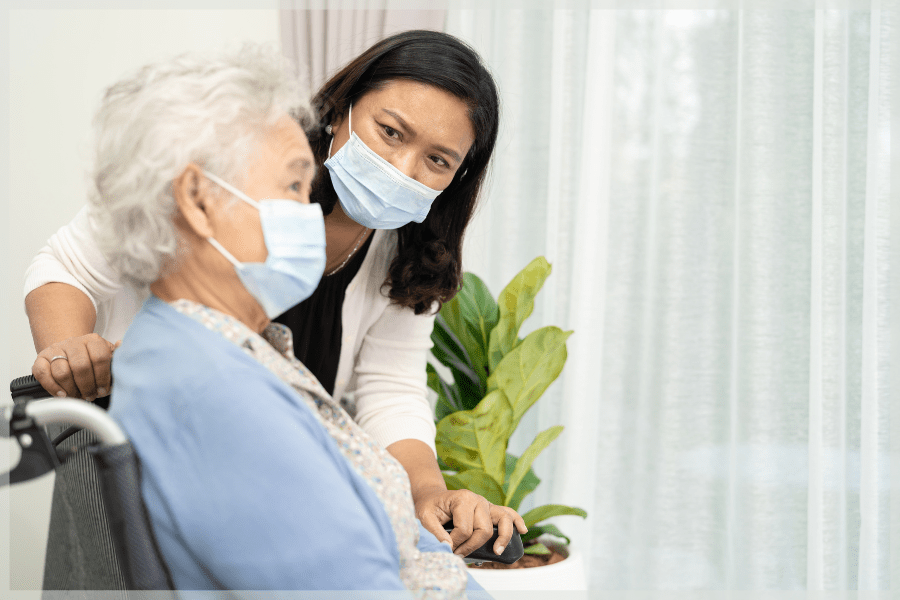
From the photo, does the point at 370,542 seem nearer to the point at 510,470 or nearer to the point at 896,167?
the point at 510,470

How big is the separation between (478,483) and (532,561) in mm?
246

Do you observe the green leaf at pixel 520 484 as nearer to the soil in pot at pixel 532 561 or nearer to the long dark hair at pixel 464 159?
the soil in pot at pixel 532 561

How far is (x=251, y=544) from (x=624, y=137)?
1936mm

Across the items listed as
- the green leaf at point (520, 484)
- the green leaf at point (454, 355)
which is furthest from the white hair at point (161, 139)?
the green leaf at point (520, 484)

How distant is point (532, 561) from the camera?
5.58 feet

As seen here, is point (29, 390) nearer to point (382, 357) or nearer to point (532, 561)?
point (382, 357)

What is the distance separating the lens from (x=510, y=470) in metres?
1.86

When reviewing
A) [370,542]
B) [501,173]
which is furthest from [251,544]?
[501,173]

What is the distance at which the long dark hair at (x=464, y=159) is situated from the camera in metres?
1.16

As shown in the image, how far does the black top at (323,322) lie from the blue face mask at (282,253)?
51cm

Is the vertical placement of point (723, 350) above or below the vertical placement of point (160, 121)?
below

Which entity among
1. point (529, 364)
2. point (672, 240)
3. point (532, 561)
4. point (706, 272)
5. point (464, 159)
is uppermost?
point (464, 159)

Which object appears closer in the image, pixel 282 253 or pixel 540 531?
pixel 282 253

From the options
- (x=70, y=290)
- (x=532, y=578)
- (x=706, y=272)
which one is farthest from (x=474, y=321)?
(x=70, y=290)
